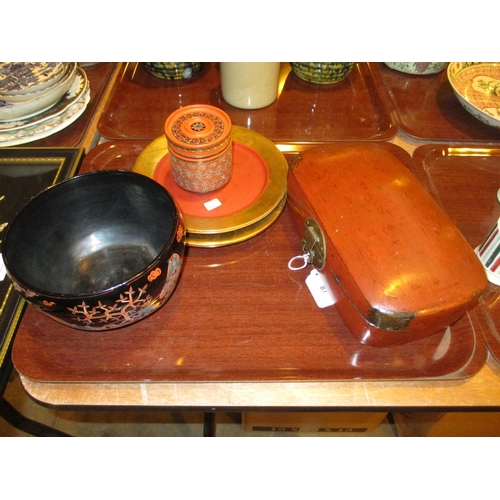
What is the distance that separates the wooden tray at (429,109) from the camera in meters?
0.76

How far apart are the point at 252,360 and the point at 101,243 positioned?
11.0 inches

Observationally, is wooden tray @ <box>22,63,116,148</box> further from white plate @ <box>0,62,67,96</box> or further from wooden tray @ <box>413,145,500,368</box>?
wooden tray @ <box>413,145,500,368</box>

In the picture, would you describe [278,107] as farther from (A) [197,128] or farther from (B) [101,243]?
(B) [101,243]

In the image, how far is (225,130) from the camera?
56cm

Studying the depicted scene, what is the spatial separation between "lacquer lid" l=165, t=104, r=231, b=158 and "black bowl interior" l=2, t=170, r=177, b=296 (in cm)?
6

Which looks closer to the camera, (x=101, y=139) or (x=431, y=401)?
(x=431, y=401)

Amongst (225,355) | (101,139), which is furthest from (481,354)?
(101,139)

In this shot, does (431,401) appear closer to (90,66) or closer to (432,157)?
(432,157)

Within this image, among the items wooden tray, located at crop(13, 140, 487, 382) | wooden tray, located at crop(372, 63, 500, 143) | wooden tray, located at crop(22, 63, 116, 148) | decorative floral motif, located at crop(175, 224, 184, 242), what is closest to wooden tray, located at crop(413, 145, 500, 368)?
wooden tray, located at crop(372, 63, 500, 143)

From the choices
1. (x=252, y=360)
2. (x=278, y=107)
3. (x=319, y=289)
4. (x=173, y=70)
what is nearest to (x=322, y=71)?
(x=278, y=107)

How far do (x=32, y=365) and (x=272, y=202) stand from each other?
0.36 metres

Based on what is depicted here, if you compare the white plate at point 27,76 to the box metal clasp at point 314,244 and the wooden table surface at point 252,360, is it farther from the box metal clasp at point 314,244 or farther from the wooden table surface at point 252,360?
the box metal clasp at point 314,244

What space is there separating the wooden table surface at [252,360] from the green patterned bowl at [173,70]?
1.65 ft

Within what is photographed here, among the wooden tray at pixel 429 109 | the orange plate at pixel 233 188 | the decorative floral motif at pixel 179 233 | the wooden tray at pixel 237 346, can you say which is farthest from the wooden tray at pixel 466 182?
the decorative floral motif at pixel 179 233
